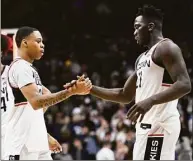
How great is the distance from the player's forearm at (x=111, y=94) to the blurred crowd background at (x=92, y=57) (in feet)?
18.5

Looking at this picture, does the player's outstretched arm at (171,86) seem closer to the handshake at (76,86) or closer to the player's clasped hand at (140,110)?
the player's clasped hand at (140,110)

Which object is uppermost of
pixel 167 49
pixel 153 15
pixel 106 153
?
pixel 153 15

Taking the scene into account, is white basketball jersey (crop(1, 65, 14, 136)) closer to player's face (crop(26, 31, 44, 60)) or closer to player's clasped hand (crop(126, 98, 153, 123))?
player's face (crop(26, 31, 44, 60))

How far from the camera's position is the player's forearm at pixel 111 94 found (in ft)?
19.1

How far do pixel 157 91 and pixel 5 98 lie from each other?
1614 millimetres

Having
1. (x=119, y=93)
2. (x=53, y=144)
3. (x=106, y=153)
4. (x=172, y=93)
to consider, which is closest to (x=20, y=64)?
(x=53, y=144)

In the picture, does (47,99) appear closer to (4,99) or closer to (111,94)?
(4,99)

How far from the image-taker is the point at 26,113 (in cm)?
548

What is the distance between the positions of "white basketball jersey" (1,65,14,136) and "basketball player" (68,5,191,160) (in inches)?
51.4

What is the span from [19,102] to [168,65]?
1.54 metres

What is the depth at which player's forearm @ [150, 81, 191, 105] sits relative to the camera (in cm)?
475

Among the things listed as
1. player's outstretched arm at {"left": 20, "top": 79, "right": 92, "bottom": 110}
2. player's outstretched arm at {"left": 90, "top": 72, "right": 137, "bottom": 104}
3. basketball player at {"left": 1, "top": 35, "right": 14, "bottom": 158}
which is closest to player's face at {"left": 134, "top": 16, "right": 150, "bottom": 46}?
player's outstretched arm at {"left": 90, "top": 72, "right": 137, "bottom": 104}

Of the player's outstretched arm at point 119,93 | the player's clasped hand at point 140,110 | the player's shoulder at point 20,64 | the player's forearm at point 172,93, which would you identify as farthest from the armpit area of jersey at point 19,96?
the player's forearm at point 172,93

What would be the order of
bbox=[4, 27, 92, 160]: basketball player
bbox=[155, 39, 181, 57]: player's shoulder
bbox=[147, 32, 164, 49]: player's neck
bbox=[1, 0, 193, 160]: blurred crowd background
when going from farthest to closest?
bbox=[1, 0, 193, 160]: blurred crowd background < bbox=[4, 27, 92, 160]: basketball player < bbox=[147, 32, 164, 49]: player's neck < bbox=[155, 39, 181, 57]: player's shoulder
